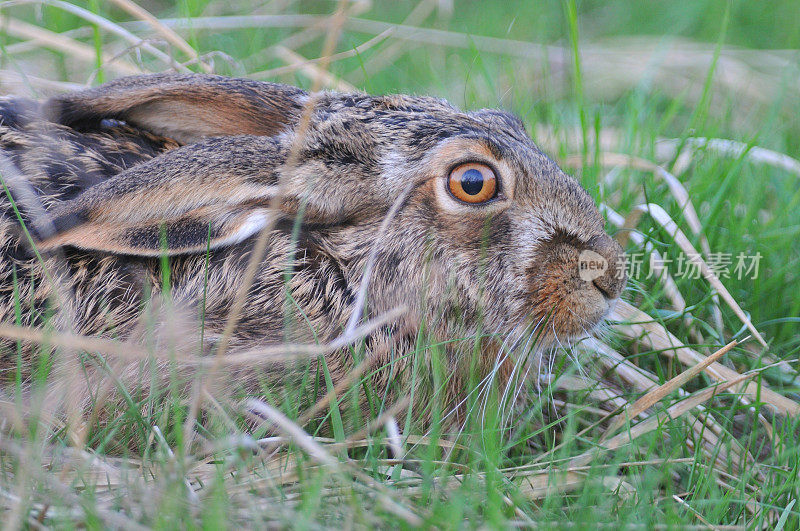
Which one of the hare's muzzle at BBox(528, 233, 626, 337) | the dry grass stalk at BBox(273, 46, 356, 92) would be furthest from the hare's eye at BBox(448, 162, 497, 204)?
the dry grass stalk at BBox(273, 46, 356, 92)

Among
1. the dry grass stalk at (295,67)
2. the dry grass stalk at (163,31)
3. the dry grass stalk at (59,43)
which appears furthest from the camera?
the dry grass stalk at (59,43)

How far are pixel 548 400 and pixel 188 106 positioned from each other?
1435 millimetres

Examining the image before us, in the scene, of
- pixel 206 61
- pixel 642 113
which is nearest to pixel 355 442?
pixel 206 61

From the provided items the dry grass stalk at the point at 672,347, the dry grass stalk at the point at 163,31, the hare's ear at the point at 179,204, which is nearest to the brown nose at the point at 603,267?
the dry grass stalk at the point at 672,347

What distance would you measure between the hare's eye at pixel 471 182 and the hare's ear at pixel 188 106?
0.60 m

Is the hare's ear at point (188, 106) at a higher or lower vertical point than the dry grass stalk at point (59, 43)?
Result: lower

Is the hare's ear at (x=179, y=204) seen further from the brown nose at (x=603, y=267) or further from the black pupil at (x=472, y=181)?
the brown nose at (x=603, y=267)

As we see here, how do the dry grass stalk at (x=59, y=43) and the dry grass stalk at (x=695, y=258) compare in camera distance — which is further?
the dry grass stalk at (x=59, y=43)

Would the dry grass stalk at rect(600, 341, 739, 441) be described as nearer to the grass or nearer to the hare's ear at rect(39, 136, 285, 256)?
the grass

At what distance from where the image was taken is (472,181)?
8.17 ft

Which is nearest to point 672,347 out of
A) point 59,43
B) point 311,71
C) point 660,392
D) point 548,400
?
point 660,392

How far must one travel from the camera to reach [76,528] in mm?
1857

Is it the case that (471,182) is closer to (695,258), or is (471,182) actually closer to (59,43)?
(695,258)

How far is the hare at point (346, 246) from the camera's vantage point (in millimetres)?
2436
